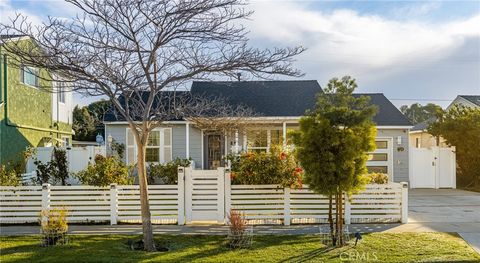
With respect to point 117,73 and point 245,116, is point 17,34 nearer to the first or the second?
point 117,73

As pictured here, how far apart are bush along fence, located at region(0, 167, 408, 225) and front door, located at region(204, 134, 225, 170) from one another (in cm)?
809

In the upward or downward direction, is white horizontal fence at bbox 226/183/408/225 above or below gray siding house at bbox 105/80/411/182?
below

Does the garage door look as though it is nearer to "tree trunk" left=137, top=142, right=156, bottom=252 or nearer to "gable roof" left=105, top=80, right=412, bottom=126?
"gable roof" left=105, top=80, right=412, bottom=126

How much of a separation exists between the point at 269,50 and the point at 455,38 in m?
9.31

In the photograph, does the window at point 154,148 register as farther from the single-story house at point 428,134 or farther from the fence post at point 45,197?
the single-story house at point 428,134

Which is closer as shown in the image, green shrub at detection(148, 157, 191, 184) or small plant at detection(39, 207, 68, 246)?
small plant at detection(39, 207, 68, 246)

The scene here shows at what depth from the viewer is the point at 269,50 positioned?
268 inches

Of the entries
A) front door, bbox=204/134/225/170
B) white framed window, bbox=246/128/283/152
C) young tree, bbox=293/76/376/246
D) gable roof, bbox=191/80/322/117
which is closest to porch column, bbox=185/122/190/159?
front door, bbox=204/134/225/170

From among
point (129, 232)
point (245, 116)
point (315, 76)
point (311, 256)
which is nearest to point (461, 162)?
point (315, 76)

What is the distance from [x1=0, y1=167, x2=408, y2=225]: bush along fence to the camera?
8.69 meters

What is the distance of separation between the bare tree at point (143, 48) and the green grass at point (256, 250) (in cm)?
68

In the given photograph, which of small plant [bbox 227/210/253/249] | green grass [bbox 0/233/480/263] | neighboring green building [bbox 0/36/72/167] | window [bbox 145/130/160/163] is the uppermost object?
neighboring green building [bbox 0/36/72/167]

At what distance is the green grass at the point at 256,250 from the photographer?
240 inches

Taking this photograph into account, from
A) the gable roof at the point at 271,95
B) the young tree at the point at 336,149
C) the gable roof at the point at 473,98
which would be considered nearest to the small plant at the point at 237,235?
the young tree at the point at 336,149
